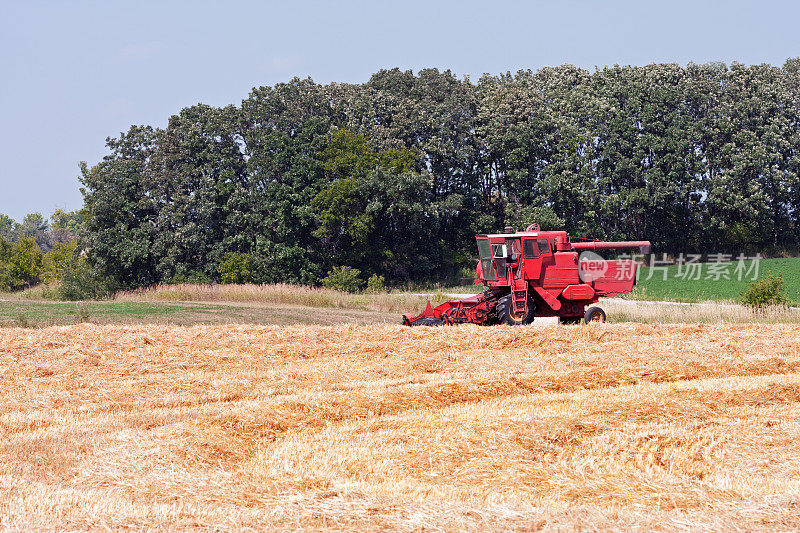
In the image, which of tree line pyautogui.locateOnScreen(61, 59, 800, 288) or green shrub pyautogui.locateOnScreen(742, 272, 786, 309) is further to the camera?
tree line pyautogui.locateOnScreen(61, 59, 800, 288)

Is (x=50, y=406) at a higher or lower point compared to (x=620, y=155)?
lower

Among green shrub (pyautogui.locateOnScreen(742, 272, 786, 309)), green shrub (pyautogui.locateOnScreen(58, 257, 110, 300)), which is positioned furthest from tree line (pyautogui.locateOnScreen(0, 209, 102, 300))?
green shrub (pyautogui.locateOnScreen(742, 272, 786, 309))

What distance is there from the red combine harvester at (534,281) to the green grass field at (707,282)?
16.8 metres

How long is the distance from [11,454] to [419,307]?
2626cm

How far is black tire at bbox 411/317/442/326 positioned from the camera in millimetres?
21219

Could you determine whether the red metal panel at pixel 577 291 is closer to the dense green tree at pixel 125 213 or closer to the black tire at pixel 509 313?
the black tire at pixel 509 313

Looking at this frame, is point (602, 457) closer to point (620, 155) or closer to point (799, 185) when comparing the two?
point (620, 155)

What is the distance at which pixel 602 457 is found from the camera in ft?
27.7

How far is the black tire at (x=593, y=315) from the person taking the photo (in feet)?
72.7

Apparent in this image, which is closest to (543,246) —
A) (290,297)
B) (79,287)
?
(290,297)

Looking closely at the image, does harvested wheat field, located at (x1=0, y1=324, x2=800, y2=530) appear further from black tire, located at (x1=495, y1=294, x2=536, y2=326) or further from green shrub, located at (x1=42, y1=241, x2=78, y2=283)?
green shrub, located at (x1=42, y1=241, x2=78, y2=283)

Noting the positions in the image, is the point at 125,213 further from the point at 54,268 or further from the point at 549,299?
the point at 549,299

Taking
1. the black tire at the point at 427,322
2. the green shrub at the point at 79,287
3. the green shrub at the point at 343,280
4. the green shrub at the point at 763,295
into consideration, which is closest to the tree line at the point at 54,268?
the green shrub at the point at 79,287

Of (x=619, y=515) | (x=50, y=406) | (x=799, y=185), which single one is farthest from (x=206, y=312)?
(x=799, y=185)
